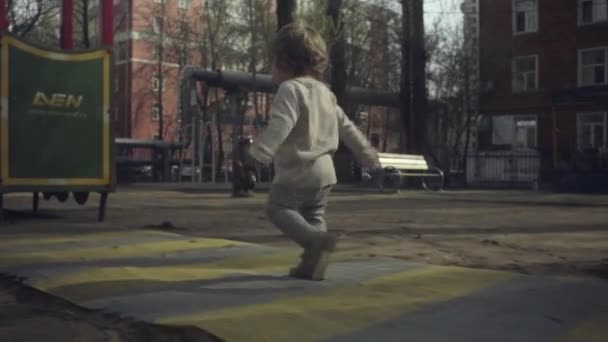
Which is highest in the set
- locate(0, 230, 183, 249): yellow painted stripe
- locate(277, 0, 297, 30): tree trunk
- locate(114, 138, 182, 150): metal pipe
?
locate(277, 0, 297, 30): tree trunk

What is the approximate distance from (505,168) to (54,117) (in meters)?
21.2

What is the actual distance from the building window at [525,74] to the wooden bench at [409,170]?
51.5 feet

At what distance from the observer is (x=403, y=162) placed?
1795cm

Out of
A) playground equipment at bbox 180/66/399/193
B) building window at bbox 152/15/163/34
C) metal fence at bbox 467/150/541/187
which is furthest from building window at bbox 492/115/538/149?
building window at bbox 152/15/163/34

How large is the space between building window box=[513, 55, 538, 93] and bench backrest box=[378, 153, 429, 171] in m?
16.7

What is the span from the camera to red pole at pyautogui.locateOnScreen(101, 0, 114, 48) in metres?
8.45

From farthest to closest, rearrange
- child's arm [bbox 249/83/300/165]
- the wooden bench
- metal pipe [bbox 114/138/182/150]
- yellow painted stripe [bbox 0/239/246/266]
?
metal pipe [bbox 114/138/182/150], the wooden bench, yellow painted stripe [bbox 0/239/246/266], child's arm [bbox 249/83/300/165]

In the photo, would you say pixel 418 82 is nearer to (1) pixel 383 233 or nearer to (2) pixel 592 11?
(2) pixel 592 11

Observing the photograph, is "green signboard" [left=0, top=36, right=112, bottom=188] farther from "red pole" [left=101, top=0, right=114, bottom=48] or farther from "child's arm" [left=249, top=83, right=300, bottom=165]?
"child's arm" [left=249, top=83, right=300, bottom=165]

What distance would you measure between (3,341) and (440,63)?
97.2 ft

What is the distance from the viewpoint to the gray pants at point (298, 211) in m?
3.86

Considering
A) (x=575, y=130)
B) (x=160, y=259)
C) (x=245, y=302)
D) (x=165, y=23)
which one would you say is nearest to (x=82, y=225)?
(x=160, y=259)

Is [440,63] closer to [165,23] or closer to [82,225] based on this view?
[165,23]

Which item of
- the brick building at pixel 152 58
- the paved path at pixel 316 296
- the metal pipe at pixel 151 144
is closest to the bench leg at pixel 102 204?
the paved path at pixel 316 296
